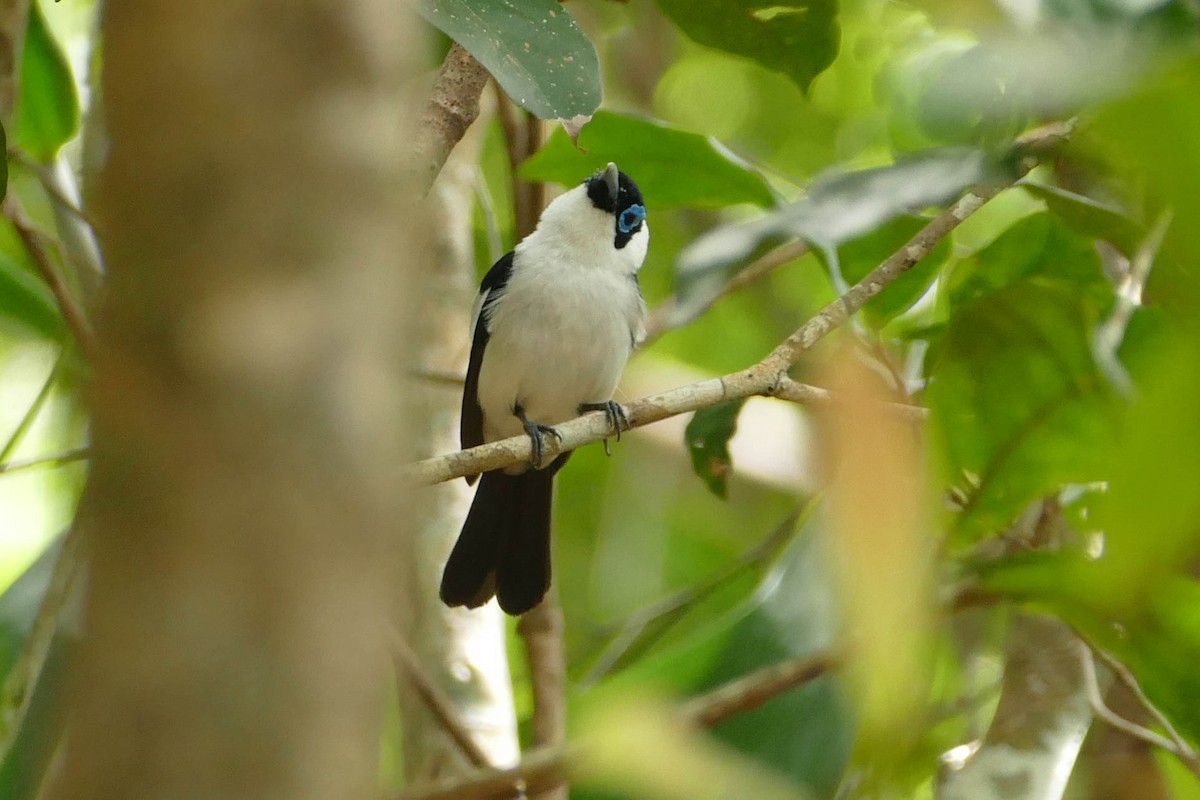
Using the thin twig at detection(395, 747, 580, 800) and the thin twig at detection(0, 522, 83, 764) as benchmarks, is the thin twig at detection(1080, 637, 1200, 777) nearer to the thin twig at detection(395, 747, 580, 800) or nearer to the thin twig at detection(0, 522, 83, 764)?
the thin twig at detection(395, 747, 580, 800)

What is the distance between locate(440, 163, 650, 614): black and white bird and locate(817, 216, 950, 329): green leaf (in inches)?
39.6

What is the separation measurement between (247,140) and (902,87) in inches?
108

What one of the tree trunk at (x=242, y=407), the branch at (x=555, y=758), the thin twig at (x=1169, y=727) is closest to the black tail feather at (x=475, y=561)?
the branch at (x=555, y=758)

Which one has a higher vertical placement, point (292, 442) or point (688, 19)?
point (292, 442)

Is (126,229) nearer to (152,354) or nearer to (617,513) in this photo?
(152,354)

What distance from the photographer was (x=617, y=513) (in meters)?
4.89

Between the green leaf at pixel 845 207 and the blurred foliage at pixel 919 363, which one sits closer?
the blurred foliage at pixel 919 363

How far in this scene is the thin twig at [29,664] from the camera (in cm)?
245

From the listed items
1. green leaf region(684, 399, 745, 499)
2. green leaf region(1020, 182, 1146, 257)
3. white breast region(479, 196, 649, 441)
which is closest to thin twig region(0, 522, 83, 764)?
green leaf region(684, 399, 745, 499)

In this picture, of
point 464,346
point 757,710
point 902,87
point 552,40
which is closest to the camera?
point 552,40

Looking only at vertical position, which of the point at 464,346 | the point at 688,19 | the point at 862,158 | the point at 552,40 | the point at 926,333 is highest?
the point at 552,40

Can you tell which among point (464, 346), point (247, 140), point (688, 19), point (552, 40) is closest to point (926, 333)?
point (688, 19)

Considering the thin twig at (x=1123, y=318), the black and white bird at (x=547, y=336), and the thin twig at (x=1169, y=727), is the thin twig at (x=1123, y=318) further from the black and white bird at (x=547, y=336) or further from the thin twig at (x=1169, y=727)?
the black and white bird at (x=547, y=336)

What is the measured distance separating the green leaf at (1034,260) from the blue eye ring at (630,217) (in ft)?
4.65
